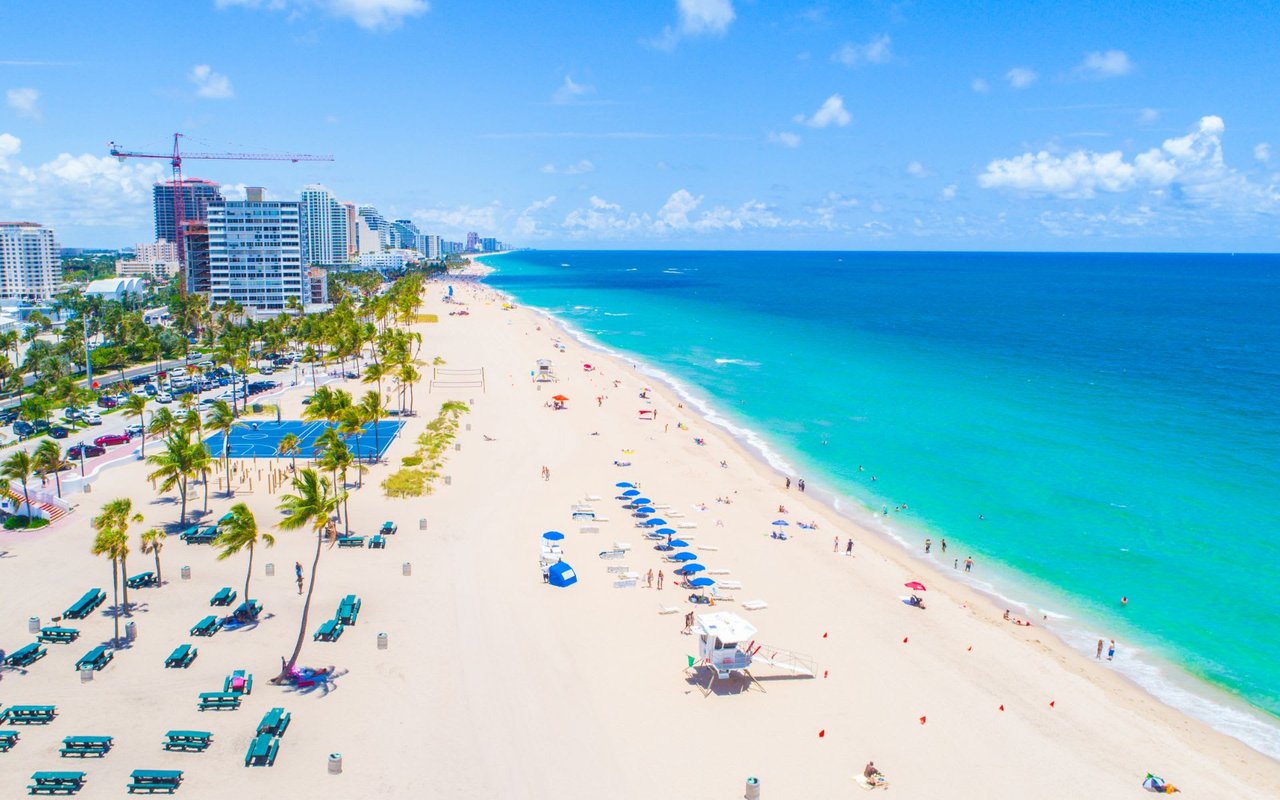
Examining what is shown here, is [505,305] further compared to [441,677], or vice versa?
[505,305]

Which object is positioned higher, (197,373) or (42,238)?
(42,238)

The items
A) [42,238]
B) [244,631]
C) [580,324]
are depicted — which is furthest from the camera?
[42,238]

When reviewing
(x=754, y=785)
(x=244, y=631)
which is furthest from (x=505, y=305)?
(x=754, y=785)

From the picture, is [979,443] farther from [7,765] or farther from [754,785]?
[7,765]

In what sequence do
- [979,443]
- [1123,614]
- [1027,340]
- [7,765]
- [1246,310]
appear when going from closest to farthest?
1. [7,765]
2. [1123,614]
3. [979,443]
4. [1027,340]
5. [1246,310]

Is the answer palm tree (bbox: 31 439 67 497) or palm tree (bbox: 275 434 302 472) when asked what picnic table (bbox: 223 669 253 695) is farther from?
palm tree (bbox: 275 434 302 472)

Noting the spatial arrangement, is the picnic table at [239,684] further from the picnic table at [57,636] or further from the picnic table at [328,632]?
the picnic table at [57,636]

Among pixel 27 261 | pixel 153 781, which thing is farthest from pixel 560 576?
pixel 27 261
